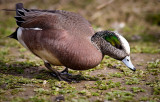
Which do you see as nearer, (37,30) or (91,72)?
(37,30)

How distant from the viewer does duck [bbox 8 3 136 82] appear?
3350 mm

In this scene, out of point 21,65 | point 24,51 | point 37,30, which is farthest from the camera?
point 24,51

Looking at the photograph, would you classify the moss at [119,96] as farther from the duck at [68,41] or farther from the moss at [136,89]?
the duck at [68,41]

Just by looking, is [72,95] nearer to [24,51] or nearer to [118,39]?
[118,39]

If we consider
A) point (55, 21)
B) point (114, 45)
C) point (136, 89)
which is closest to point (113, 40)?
point (114, 45)

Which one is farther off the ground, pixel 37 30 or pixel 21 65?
pixel 37 30

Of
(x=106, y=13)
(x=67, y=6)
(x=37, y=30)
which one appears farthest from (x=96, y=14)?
(x=37, y=30)

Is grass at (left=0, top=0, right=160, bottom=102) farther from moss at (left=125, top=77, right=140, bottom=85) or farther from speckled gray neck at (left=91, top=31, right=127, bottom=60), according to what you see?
speckled gray neck at (left=91, top=31, right=127, bottom=60)

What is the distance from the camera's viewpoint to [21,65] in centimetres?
449

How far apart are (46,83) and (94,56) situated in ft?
2.61

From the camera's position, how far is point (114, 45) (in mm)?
3580

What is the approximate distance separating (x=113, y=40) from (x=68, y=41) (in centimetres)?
69

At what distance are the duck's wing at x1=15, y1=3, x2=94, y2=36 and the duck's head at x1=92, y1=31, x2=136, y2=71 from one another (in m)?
0.20

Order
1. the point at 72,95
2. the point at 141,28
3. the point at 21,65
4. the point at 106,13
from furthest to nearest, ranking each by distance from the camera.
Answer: the point at 106,13
the point at 141,28
the point at 21,65
the point at 72,95
